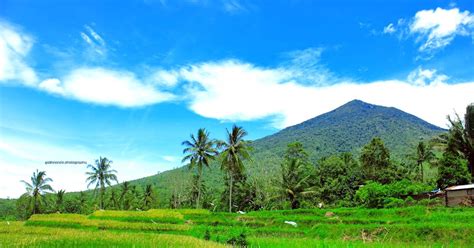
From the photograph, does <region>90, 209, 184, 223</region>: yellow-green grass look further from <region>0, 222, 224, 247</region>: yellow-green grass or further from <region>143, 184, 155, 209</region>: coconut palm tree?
<region>143, 184, 155, 209</region>: coconut palm tree

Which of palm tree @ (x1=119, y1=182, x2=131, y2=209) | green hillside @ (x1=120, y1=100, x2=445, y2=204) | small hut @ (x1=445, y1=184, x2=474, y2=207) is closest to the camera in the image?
small hut @ (x1=445, y1=184, x2=474, y2=207)

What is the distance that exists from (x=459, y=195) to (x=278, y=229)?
1201cm

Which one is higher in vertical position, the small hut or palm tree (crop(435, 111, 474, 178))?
palm tree (crop(435, 111, 474, 178))

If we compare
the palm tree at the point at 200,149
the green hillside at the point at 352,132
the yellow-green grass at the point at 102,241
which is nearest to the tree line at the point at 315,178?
the palm tree at the point at 200,149

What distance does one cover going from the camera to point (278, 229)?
1952 centimetres

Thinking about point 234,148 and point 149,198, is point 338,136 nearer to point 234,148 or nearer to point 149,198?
point 149,198

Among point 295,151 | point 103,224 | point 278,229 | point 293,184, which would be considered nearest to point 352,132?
point 295,151

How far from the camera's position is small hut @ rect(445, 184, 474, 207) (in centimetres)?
2223

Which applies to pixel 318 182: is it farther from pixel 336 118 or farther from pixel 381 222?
pixel 336 118

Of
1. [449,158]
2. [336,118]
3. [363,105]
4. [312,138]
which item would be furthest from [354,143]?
[449,158]

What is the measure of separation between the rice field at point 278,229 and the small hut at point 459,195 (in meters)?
2.48

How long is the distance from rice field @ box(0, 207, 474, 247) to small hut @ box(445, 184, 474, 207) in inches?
97.6

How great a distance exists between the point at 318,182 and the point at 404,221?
87.5 ft

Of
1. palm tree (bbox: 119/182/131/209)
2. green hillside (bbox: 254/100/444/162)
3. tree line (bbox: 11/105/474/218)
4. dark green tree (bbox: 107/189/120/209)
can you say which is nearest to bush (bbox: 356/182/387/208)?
tree line (bbox: 11/105/474/218)
